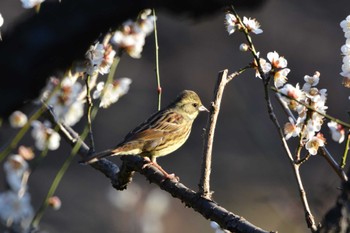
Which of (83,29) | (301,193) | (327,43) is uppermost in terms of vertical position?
(83,29)

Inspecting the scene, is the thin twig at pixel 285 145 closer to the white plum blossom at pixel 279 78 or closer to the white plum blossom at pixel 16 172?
the white plum blossom at pixel 279 78

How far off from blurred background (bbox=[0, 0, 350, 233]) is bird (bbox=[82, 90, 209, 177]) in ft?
6.29

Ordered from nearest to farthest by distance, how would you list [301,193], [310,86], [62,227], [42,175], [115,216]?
[301,193] → [310,86] → [62,227] → [115,216] → [42,175]

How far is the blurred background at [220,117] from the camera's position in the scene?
8.65 meters

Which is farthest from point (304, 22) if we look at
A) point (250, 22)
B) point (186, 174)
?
point (250, 22)

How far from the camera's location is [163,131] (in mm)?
4477

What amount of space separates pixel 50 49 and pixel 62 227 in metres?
6.31

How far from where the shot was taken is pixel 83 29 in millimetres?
1633

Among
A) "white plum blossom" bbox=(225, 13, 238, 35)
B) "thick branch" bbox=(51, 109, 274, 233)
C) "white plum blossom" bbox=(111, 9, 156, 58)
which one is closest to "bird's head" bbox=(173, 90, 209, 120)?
"thick branch" bbox=(51, 109, 274, 233)

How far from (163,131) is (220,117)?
234 inches

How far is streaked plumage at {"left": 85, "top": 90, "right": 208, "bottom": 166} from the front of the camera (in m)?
4.18

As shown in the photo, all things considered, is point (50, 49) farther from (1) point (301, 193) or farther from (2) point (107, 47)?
(2) point (107, 47)

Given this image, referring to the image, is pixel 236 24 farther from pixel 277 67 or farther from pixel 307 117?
pixel 307 117

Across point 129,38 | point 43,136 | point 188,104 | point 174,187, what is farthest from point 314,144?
point 188,104
